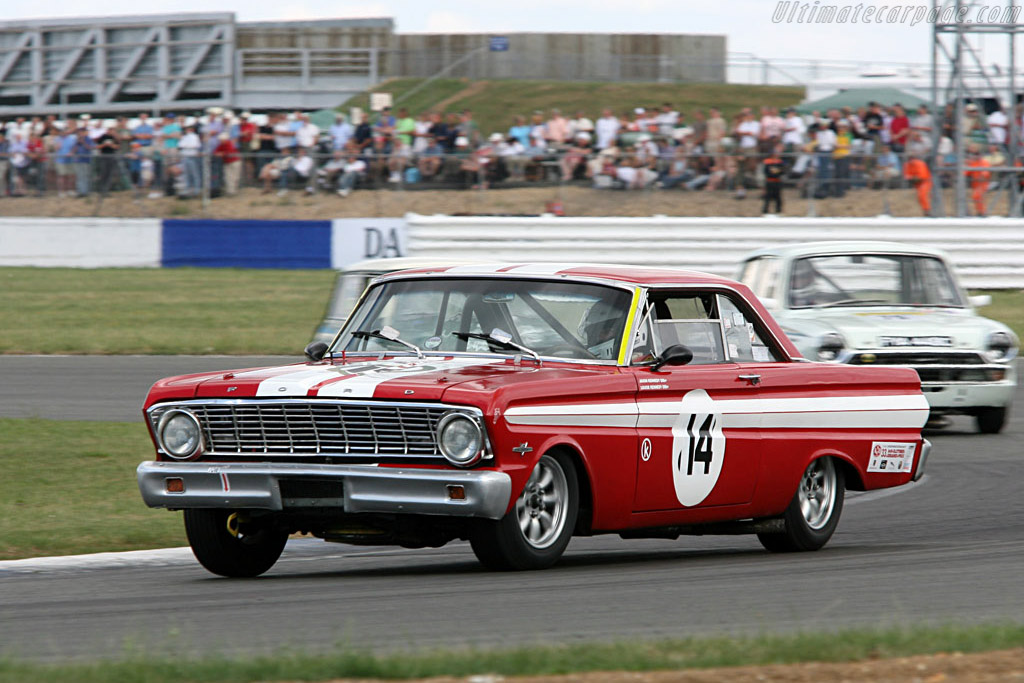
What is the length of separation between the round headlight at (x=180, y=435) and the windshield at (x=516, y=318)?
101 centimetres

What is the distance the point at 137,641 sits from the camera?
5203mm

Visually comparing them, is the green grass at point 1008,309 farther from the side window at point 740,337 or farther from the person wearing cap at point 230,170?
the side window at point 740,337

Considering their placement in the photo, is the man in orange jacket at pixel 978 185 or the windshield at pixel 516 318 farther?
the man in orange jacket at pixel 978 185

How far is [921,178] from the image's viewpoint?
25844mm

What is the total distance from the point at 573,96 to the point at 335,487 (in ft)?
136

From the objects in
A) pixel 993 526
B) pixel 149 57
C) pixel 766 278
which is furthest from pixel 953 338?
pixel 149 57

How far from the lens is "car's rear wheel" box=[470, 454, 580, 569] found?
6402 mm

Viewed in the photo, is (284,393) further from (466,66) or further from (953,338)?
(466,66)

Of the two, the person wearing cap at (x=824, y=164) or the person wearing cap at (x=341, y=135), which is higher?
the person wearing cap at (x=341, y=135)

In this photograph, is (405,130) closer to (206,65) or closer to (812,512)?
(206,65)

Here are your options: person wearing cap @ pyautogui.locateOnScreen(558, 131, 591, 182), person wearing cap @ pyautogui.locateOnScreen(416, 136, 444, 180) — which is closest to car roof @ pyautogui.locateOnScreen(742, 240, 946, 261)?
person wearing cap @ pyautogui.locateOnScreen(558, 131, 591, 182)

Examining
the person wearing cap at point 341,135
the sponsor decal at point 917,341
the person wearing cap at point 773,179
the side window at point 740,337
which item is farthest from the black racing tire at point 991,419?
the person wearing cap at point 341,135

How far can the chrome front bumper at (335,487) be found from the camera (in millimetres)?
6133

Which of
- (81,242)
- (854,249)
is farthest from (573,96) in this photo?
(854,249)
